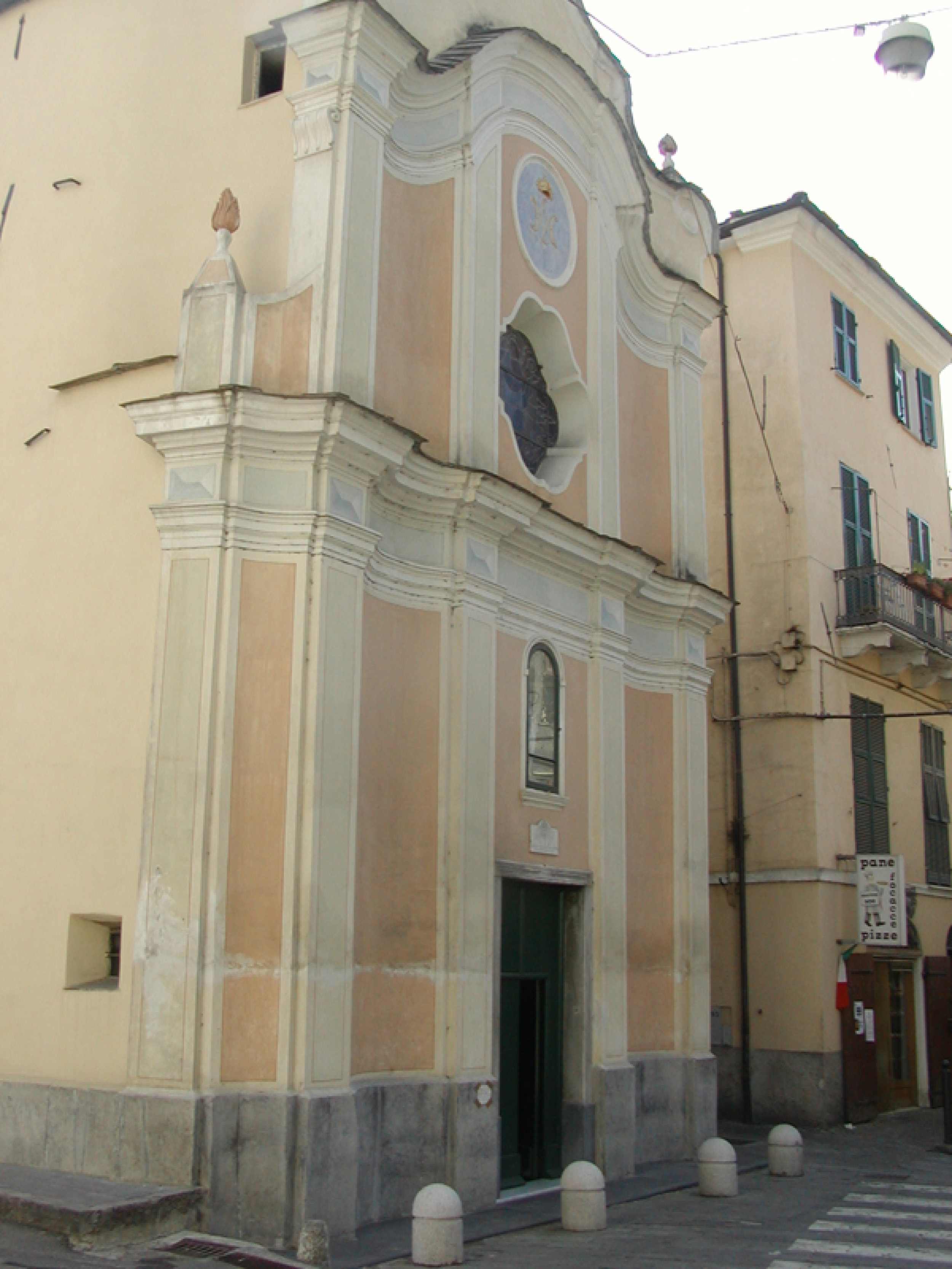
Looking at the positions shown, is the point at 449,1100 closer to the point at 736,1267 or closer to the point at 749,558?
the point at 736,1267

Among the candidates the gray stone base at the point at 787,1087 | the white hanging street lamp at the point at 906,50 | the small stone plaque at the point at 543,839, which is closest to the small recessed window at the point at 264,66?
the white hanging street lamp at the point at 906,50

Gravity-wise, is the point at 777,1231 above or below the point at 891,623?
below

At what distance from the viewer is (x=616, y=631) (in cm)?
1516

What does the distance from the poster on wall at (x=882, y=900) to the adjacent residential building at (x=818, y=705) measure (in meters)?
0.03

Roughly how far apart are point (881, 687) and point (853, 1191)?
9854mm

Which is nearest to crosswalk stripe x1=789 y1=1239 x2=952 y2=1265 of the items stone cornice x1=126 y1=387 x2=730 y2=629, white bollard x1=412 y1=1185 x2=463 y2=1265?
white bollard x1=412 y1=1185 x2=463 y2=1265

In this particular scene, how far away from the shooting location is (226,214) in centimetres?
1172

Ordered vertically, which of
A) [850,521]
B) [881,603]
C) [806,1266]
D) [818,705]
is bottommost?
[806,1266]

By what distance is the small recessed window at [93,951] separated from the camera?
1101 cm

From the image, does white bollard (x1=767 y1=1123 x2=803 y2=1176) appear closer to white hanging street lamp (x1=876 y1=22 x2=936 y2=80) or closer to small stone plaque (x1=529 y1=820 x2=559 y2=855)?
small stone plaque (x1=529 y1=820 x2=559 y2=855)

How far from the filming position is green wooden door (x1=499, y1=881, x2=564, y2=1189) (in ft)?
43.2

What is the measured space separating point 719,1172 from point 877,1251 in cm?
264

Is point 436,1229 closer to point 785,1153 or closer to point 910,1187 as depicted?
point 785,1153

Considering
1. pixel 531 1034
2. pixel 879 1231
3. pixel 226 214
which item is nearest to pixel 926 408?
pixel 531 1034
